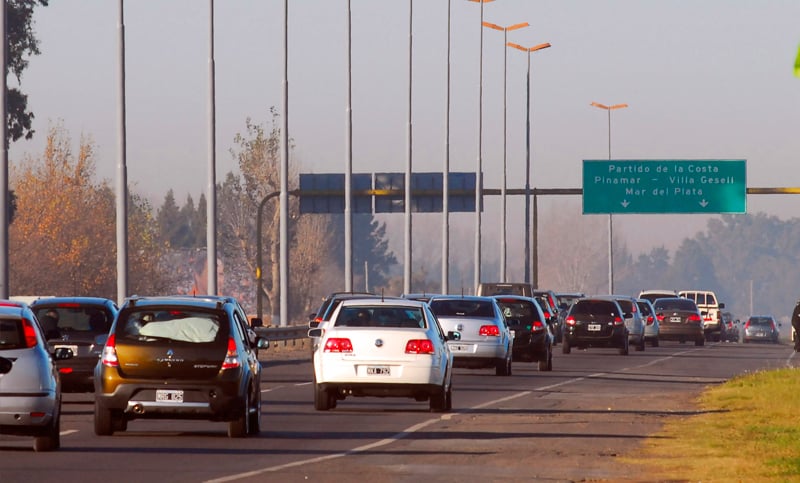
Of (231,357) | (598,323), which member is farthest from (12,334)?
(598,323)

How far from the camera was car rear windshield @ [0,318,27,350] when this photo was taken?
1827 cm

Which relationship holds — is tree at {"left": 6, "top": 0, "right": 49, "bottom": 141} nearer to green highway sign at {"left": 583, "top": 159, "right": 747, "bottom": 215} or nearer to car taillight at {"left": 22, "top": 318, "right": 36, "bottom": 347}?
green highway sign at {"left": 583, "top": 159, "right": 747, "bottom": 215}

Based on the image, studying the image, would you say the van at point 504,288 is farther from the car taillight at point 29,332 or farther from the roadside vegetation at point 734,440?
the car taillight at point 29,332

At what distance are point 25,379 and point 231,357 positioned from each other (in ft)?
10.1

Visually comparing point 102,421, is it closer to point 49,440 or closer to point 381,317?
point 49,440

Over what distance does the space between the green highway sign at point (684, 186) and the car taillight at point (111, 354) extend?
58986 millimetres

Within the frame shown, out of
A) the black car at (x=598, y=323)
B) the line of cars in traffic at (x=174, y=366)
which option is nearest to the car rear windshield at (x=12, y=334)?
the line of cars in traffic at (x=174, y=366)

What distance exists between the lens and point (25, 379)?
18.1m

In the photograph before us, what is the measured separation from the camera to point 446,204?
76.6m

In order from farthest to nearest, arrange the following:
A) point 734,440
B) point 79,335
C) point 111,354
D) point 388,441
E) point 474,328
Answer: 1. point 474,328
2. point 79,335
3. point 734,440
4. point 388,441
5. point 111,354

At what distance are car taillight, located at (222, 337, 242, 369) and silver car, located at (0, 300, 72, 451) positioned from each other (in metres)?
2.37

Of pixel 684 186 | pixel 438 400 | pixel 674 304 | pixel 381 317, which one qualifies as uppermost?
pixel 684 186

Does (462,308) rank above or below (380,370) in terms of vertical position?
above

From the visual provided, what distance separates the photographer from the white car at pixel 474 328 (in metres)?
36.7
